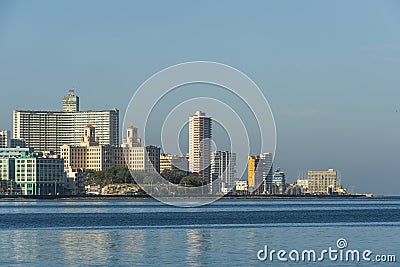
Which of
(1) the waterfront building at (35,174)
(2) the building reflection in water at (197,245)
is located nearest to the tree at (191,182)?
(1) the waterfront building at (35,174)

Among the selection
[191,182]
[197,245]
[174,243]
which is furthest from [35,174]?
[197,245]

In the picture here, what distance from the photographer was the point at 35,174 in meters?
190

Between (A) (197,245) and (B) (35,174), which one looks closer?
(A) (197,245)

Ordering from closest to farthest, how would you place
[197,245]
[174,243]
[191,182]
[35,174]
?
[197,245], [174,243], [35,174], [191,182]

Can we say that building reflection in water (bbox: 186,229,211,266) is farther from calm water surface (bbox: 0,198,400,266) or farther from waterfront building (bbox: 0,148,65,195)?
waterfront building (bbox: 0,148,65,195)

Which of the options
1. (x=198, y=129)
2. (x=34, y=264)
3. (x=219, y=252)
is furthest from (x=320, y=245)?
(x=198, y=129)

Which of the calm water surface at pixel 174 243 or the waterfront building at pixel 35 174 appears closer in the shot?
the calm water surface at pixel 174 243

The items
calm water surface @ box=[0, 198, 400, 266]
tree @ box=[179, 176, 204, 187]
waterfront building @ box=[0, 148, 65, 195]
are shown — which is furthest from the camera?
tree @ box=[179, 176, 204, 187]

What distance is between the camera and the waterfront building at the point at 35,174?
189 metres

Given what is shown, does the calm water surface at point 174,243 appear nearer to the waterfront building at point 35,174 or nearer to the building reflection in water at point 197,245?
the building reflection in water at point 197,245

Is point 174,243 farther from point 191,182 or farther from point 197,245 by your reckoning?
point 191,182

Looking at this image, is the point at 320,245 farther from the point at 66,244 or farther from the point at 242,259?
the point at 66,244

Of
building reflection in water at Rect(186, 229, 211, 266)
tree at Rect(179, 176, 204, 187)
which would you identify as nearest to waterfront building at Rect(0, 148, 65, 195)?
tree at Rect(179, 176, 204, 187)

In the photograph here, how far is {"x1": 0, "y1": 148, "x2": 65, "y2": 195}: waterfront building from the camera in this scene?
7451 inches
